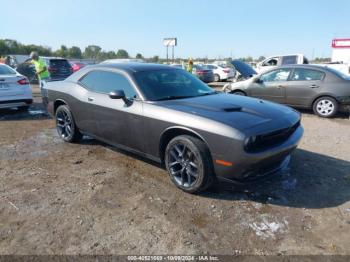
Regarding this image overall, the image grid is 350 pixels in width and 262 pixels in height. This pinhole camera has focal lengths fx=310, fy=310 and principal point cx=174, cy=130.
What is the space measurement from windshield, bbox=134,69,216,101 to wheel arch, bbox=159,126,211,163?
58 centimetres

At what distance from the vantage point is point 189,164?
3.82 meters

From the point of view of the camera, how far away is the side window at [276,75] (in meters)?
9.12

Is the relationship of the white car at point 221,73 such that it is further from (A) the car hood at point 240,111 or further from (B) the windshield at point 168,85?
(A) the car hood at point 240,111

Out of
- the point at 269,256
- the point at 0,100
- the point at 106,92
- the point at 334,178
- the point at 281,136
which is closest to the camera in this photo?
the point at 269,256

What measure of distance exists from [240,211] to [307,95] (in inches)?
245

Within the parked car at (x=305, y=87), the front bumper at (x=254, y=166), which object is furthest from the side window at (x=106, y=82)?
the parked car at (x=305, y=87)

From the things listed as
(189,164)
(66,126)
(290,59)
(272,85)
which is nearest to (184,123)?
(189,164)

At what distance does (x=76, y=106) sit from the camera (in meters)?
5.49

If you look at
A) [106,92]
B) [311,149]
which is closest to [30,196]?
[106,92]

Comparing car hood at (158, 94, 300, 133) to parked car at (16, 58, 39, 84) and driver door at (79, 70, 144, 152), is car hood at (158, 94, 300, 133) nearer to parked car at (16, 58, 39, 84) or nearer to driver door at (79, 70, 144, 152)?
driver door at (79, 70, 144, 152)

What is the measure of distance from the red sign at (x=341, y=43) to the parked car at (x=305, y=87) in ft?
69.0

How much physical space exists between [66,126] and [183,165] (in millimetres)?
3088

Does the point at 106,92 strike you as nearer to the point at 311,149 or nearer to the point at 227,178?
the point at 227,178

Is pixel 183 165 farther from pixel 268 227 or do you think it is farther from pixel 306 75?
pixel 306 75
